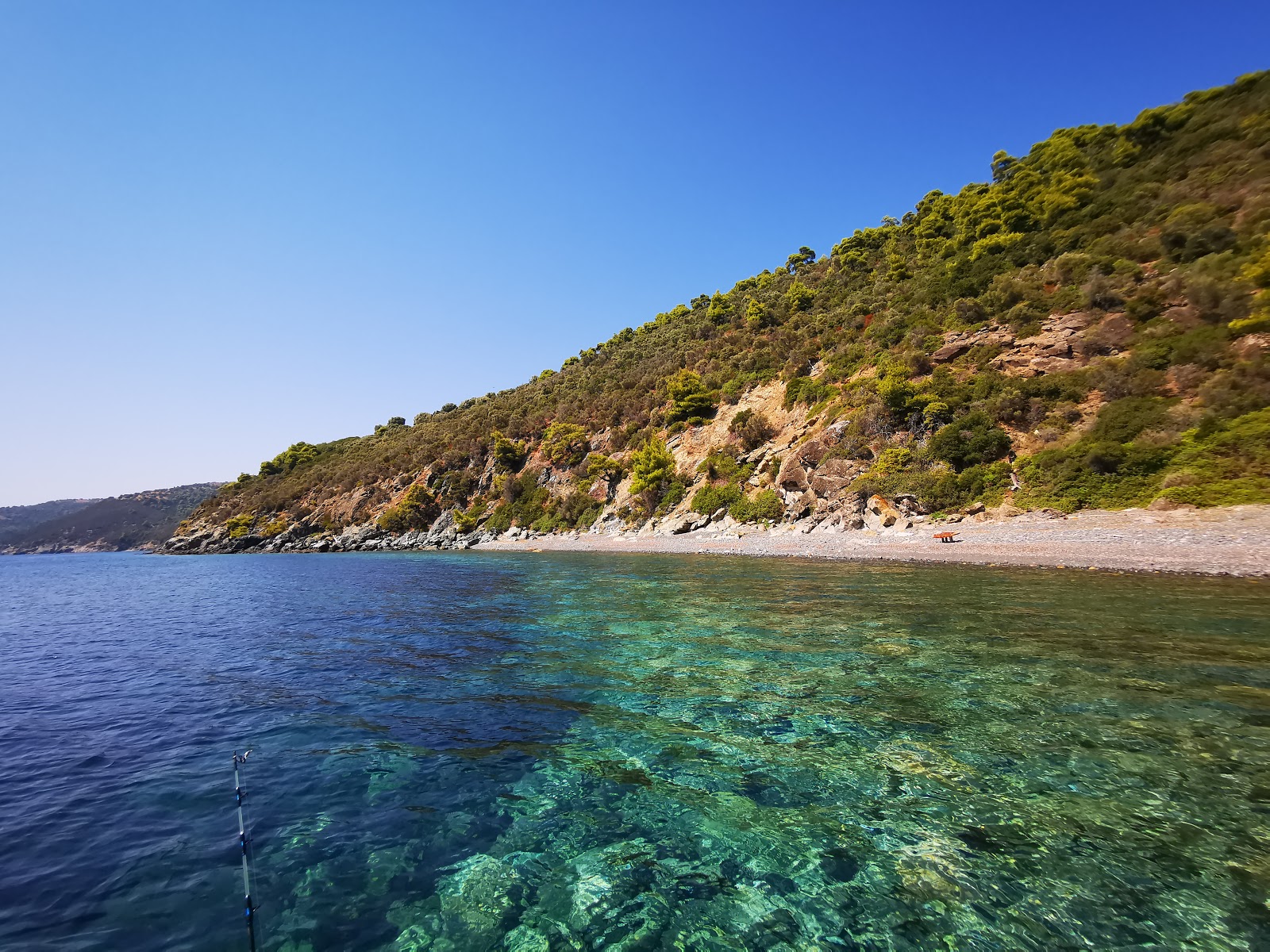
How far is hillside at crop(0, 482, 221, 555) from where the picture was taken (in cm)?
13200

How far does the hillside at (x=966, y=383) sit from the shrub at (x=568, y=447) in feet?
0.88

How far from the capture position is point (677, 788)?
5918 mm

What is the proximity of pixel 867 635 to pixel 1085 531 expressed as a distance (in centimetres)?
Result: 1607

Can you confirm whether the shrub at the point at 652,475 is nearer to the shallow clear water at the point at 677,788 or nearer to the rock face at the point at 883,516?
the rock face at the point at 883,516

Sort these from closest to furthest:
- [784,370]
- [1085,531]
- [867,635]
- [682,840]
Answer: [682,840] < [867,635] < [1085,531] < [784,370]

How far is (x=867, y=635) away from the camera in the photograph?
467 inches

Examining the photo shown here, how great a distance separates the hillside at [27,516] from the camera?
155400mm

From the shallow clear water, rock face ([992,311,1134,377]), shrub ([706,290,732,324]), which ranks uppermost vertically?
shrub ([706,290,732,324])

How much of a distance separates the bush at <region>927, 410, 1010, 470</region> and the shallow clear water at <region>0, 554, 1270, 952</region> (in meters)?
16.5

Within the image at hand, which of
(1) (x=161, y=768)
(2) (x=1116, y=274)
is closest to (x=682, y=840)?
(1) (x=161, y=768)

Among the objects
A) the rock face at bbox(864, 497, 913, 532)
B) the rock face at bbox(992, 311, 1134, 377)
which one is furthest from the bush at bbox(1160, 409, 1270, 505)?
the rock face at bbox(864, 497, 913, 532)

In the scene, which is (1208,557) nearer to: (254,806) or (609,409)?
(254,806)

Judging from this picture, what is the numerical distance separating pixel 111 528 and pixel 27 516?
83779 millimetres

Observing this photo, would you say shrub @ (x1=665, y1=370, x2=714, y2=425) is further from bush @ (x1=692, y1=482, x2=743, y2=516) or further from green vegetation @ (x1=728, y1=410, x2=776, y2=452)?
bush @ (x1=692, y1=482, x2=743, y2=516)
